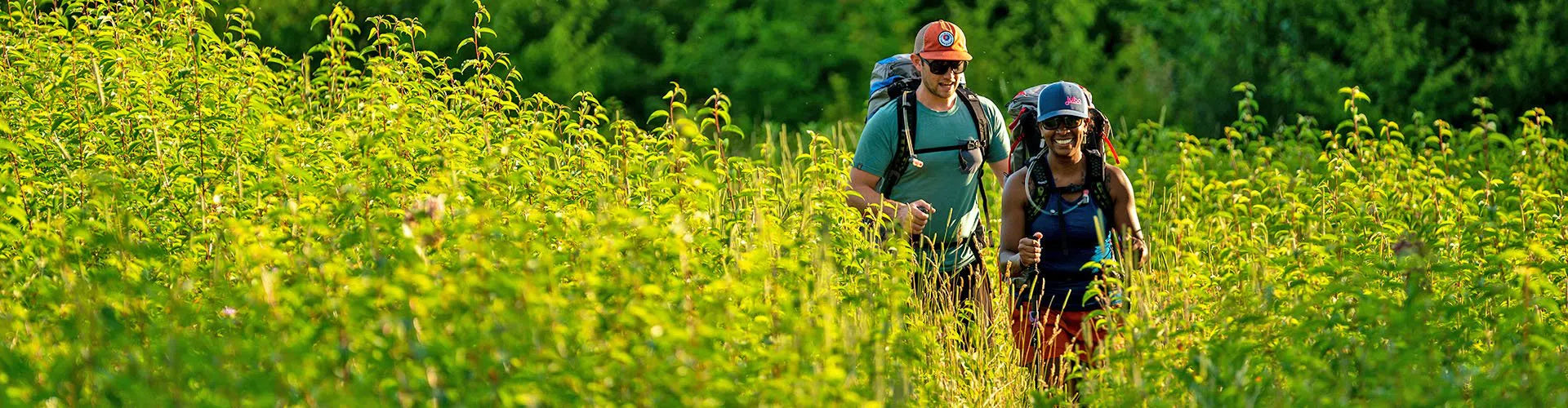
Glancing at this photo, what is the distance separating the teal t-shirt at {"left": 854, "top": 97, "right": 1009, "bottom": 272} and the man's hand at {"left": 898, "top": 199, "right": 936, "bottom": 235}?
16 centimetres

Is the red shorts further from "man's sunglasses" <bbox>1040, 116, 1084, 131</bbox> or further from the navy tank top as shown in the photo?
"man's sunglasses" <bbox>1040, 116, 1084, 131</bbox>

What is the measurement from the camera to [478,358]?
9.91ft

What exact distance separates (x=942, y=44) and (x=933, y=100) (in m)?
0.21

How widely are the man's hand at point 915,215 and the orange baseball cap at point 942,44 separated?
1.57ft

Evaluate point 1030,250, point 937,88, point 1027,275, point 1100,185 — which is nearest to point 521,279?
point 1030,250

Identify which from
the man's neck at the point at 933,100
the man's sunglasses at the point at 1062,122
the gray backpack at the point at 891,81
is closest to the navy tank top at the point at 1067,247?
the man's sunglasses at the point at 1062,122

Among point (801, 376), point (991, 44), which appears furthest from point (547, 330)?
point (991, 44)

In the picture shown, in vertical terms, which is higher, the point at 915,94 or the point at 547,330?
the point at 915,94

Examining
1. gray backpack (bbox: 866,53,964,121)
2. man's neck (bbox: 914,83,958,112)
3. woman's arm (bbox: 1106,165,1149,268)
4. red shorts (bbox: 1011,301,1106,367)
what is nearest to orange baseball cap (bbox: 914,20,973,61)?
man's neck (bbox: 914,83,958,112)

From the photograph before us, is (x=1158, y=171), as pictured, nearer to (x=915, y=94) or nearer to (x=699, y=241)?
(x=915, y=94)

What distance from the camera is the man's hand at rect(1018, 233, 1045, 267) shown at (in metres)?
4.80

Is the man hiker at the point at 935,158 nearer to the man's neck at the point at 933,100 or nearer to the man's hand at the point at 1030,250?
the man's neck at the point at 933,100

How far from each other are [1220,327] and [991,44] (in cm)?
1437

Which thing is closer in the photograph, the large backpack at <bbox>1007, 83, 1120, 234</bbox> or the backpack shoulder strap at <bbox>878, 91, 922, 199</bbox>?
the large backpack at <bbox>1007, 83, 1120, 234</bbox>
